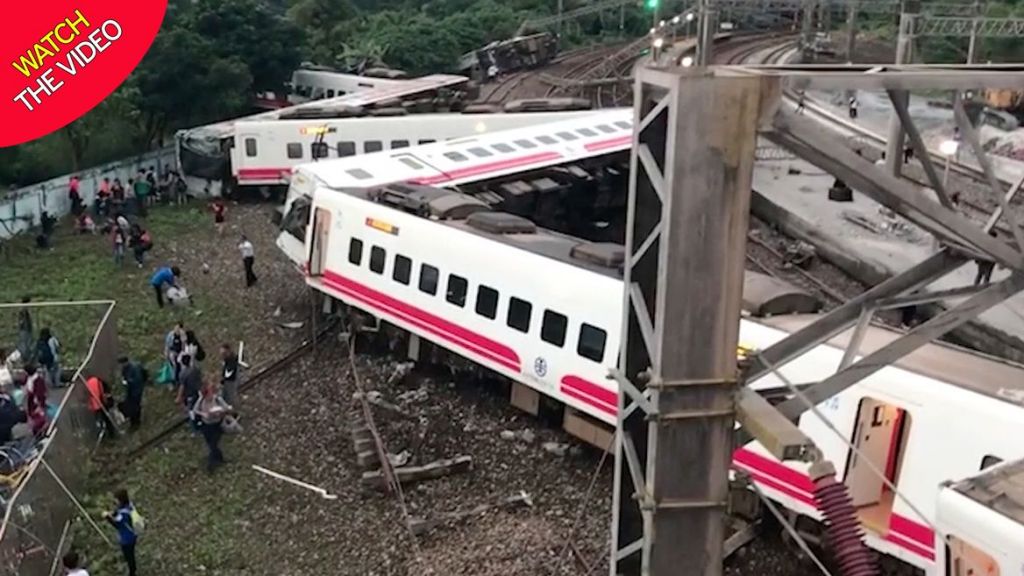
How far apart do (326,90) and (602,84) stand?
34.7 ft

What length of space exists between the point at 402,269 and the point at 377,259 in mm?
712

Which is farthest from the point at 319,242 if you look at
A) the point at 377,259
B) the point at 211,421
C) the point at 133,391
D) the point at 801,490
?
the point at 801,490

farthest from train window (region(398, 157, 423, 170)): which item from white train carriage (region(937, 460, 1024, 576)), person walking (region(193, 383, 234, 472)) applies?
white train carriage (region(937, 460, 1024, 576))

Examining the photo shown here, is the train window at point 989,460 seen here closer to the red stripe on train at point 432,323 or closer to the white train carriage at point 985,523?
the white train carriage at point 985,523

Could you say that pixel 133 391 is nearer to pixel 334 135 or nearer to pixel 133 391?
pixel 133 391

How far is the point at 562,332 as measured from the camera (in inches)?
511

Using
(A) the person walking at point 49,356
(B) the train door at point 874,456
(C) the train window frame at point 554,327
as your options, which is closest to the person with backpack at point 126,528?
(A) the person walking at point 49,356

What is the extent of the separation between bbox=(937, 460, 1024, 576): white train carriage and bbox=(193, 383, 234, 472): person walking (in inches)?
373

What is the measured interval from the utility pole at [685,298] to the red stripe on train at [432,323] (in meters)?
8.64

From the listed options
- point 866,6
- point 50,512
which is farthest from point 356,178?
point 866,6

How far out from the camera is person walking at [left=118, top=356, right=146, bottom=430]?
1418 centimetres

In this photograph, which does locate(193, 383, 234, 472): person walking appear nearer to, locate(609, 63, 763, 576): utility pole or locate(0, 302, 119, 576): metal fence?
locate(0, 302, 119, 576): metal fence

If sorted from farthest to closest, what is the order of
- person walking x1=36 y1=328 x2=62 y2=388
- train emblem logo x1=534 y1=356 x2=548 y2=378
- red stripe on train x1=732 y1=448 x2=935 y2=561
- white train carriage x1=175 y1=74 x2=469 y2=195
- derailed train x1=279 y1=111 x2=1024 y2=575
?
white train carriage x1=175 y1=74 x2=469 y2=195
person walking x1=36 y1=328 x2=62 y2=388
train emblem logo x1=534 y1=356 x2=548 y2=378
red stripe on train x1=732 y1=448 x2=935 y2=561
derailed train x1=279 y1=111 x2=1024 y2=575

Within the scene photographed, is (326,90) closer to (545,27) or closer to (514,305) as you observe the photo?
(545,27)
